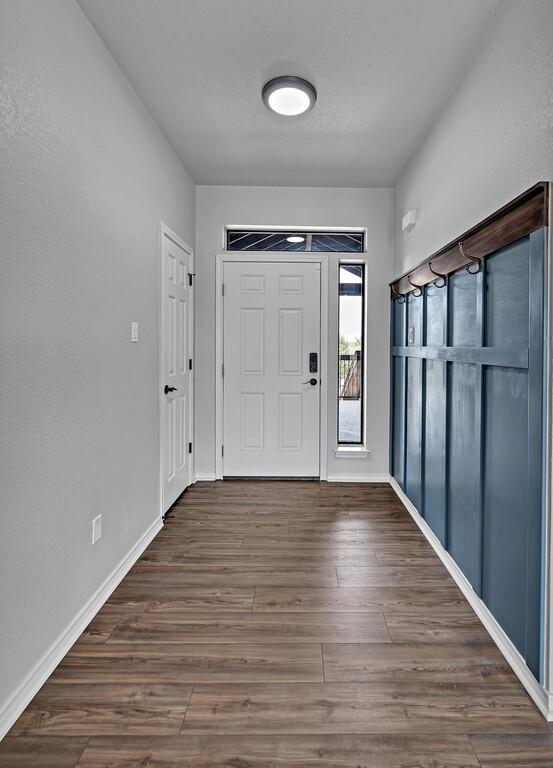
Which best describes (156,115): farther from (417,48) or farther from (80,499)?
(80,499)

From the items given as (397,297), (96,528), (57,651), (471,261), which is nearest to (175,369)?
(96,528)

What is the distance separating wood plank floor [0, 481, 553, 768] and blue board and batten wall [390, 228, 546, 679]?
244 millimetres

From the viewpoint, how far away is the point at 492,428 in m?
1.91

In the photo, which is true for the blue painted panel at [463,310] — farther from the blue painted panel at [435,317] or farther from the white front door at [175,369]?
the white front door at [175,369]

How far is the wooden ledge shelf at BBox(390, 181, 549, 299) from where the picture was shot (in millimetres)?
1518

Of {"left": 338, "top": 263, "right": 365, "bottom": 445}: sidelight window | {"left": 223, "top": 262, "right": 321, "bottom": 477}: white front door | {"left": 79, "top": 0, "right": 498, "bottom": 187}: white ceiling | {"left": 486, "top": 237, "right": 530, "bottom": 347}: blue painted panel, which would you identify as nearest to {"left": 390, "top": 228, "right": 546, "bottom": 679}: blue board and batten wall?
{"left": 486, "top": 237, "right": 530, "bottom": 347}: blue painted panel

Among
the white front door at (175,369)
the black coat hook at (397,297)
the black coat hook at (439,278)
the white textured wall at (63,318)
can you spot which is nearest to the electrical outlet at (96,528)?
the white textured wall at (63,318)

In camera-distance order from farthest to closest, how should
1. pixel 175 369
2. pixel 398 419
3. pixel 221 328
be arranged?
pixel 221 328, pixel 398 419, pixel 175 369

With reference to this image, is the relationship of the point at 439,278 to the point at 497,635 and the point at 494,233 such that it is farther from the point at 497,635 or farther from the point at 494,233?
the point at 497,635

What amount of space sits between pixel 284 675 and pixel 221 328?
291 centimetres

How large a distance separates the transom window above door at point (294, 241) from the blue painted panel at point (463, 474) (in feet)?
6.79

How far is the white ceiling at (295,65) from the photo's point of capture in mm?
1943

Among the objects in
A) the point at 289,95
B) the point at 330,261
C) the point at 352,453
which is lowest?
the point at 352,453

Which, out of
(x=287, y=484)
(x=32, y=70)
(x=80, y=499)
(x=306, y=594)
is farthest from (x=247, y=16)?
(x=287, y=484)
